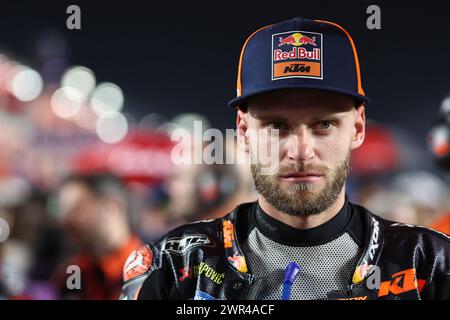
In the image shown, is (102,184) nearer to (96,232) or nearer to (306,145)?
(96,232)

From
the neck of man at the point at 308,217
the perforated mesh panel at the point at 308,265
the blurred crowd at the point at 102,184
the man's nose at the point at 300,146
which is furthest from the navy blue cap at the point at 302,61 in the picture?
the blurred crowd at the point at 102,184

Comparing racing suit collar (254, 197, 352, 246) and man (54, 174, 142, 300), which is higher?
racing suit collar (254, 197, 352, 246)

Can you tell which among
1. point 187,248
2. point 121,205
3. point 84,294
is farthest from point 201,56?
point 187,248

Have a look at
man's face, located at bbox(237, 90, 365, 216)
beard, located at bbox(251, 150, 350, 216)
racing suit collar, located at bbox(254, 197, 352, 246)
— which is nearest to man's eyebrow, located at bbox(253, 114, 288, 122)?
man's face, located at bbox(237, 90, 365, 216)

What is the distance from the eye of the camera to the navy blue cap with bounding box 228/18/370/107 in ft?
3.91

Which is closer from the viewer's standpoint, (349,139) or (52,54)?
(349,139)

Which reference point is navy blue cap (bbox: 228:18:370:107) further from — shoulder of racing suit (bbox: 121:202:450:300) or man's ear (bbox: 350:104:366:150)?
shoulder of racing suit (bbox: 121:202:450:300)

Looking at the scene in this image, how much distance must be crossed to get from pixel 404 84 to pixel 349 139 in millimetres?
2966

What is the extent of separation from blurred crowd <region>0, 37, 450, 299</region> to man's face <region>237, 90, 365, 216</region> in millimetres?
1851

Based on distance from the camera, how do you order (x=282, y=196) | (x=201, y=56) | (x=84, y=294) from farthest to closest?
1. (x=201, y=56)
2. (x=84, y=294)
3. (x=282, y=196)

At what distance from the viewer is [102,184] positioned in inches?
137

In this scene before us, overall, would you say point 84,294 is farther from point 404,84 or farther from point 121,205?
point 404,84

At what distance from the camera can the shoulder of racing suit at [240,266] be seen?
1.17 meters

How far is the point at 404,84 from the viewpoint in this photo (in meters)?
3.94
